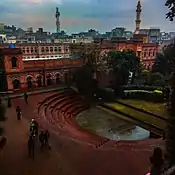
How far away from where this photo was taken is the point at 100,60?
101ft

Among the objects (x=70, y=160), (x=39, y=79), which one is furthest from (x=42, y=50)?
(x=70, y=160)

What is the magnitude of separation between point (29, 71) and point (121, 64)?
12.2 m

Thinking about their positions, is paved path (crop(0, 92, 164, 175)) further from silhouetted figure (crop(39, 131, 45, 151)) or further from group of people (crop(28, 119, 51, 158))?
silhouetted figure (crop(39, 131, 45, 151))

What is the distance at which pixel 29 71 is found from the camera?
2836 centimetres

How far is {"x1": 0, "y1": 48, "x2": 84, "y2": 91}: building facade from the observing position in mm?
26820

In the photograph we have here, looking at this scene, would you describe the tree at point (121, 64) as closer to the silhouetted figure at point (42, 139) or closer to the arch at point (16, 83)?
the arch at point (16, 83)

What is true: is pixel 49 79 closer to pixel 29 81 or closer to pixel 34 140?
pixel 29 81

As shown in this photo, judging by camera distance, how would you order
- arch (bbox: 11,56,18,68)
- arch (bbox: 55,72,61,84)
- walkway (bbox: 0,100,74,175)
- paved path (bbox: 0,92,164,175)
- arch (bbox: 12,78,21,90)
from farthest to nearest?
arch (bbox: 55,72,61,84) → arch (bbox: 12,78,21,90) → arch (bbox: 11,56,18,68) → paved path (bbox: 0,92,164,175) → walkway (bbox: 0,100,74,175)

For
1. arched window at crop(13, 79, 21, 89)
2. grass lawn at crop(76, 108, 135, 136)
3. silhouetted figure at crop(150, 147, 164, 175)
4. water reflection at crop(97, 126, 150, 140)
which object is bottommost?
water reflection at crop(97, 126, 150, 140)

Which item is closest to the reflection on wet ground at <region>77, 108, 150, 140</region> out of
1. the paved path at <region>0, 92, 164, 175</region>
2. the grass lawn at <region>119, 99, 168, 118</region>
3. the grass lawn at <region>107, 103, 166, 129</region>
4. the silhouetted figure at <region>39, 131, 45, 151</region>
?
the grass lawn at <region>107, 103, 166, 129</region>

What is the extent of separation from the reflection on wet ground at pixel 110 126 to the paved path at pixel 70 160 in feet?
15.3

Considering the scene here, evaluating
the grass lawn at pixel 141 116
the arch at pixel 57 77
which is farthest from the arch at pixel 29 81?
the grass lawn at pixel 141 116

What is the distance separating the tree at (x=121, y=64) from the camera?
30.1 meters

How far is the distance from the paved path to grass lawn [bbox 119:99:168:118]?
10.2m
